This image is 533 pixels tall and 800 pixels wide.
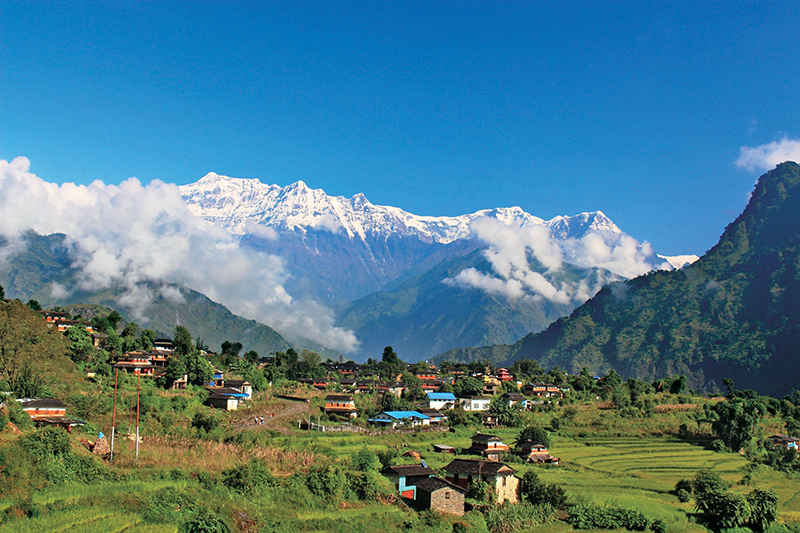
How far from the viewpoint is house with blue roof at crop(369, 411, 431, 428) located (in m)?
71.3

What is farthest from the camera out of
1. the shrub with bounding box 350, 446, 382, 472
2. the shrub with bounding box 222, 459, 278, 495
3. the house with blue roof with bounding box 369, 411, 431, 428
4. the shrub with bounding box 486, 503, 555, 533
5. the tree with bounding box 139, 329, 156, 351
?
the tree with bounding box 139, 329, 156, 351

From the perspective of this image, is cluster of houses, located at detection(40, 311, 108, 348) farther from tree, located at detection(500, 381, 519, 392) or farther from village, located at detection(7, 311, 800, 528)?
tree, located at detection(500, 381, 519, 392)

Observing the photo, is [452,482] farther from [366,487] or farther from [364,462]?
[366,487]

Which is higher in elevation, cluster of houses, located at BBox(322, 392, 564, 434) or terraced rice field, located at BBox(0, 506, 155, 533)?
terraced rice field, located at BBox(0, 506, 155, 533)

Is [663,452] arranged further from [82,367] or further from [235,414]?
[82,367]

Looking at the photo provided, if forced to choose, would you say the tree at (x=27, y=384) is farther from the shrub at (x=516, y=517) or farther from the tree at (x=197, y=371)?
the shrub at (x=516, y=517)

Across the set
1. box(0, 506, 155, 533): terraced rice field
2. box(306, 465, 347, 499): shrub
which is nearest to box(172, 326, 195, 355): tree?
box(306, 465, 347, 499): shrub

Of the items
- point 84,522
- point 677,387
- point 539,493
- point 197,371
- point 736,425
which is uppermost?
point 197,371

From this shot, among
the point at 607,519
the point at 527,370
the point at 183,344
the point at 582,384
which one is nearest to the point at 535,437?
the point at 607,519

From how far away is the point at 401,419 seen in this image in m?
73.2

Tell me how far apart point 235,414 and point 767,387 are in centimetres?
16149

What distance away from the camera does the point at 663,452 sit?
2662 inches

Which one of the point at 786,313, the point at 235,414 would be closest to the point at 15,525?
the point at 235,414

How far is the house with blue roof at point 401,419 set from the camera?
234 ft
